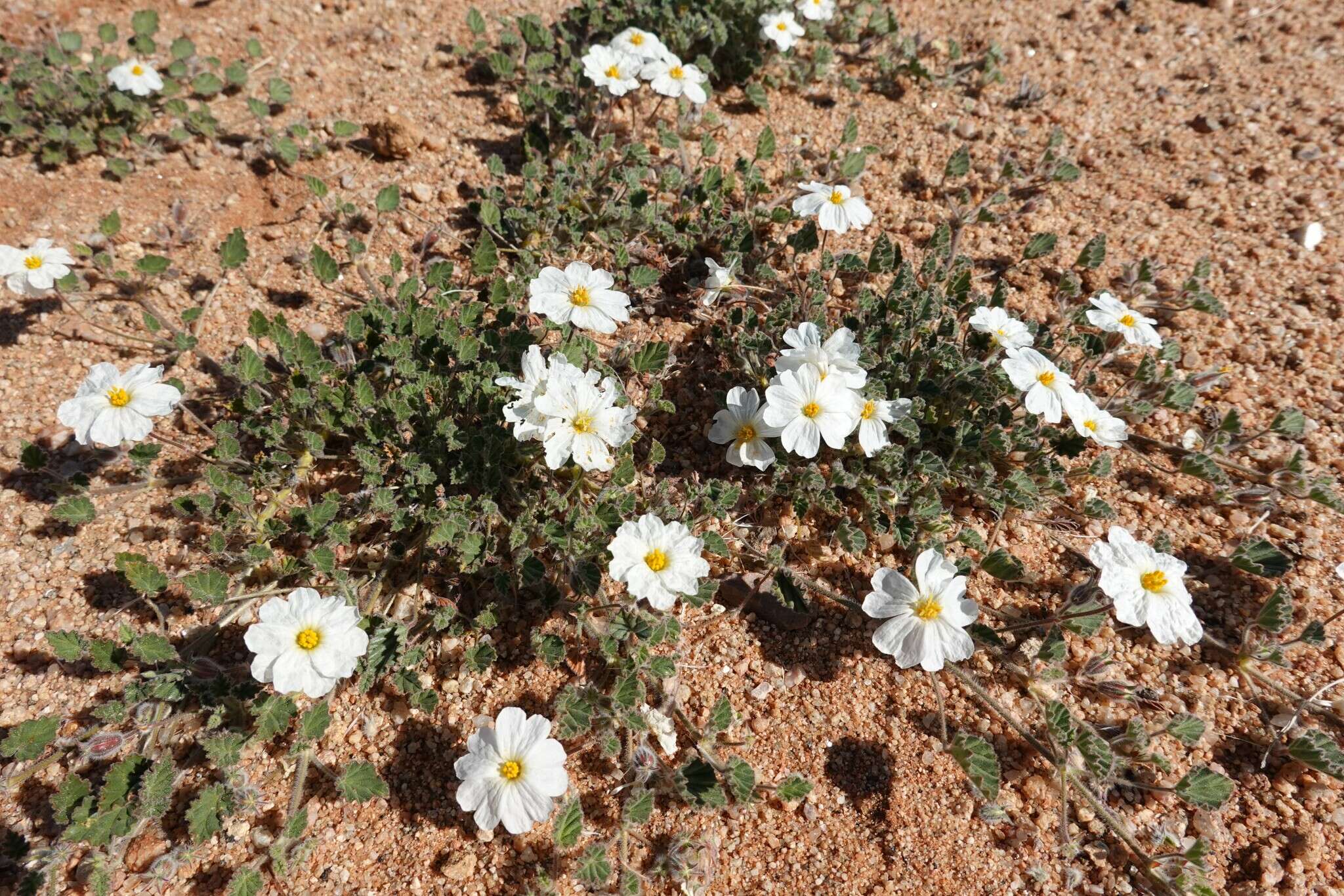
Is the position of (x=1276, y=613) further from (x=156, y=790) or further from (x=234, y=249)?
(x=234, y=249)

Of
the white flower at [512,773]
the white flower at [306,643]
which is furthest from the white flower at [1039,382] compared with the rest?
the white flower at [306,643]

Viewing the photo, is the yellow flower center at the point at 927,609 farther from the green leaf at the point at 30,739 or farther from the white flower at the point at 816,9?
the white flower at the point at 816,9

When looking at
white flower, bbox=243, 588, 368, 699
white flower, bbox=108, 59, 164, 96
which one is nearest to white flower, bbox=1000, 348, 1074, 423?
white flower, bbox=243, 588, 368, 699

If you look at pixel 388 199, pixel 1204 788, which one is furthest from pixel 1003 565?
pixel 388 199

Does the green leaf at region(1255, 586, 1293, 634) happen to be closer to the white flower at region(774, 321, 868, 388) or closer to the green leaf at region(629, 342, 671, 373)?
the white flower at region(774, 321, 868, 388)

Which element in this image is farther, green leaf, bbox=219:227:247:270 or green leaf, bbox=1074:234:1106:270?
green leaf, bbox=1074:234:1106:270
